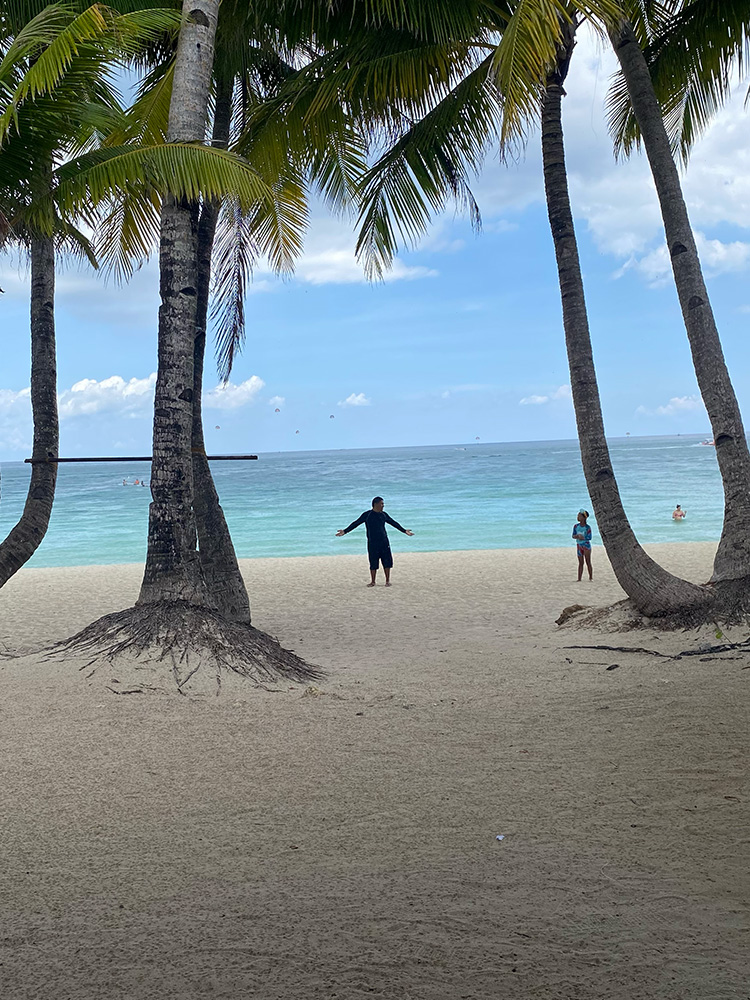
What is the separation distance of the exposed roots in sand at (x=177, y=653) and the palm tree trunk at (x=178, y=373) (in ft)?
0.77

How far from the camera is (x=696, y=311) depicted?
8.67 metres

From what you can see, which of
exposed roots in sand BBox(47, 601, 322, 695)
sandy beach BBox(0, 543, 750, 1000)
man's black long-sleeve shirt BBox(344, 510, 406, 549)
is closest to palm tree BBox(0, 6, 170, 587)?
exposed roots in sand BBox(47, 601, 322, 695)

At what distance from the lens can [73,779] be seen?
4699 mm

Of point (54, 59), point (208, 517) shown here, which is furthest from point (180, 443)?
point (54, 59)

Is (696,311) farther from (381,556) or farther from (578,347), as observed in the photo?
(381,556)

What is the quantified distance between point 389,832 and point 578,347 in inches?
255

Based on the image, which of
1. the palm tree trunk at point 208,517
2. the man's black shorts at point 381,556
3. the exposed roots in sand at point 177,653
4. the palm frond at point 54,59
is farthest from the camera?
the man's black shorts at point 381,556

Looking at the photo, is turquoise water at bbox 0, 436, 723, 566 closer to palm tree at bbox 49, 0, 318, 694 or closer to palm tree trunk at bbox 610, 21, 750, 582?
palm tree trunk at bbox 610, 21, 750, 582

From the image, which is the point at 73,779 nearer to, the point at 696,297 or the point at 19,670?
the point at 19,670

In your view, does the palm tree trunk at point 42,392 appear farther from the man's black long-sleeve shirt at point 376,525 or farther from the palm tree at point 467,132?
the man's black long-sleeve shirt at point 376,525

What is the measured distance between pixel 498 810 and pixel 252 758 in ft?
5.39

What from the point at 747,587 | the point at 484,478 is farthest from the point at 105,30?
the point at 484,478

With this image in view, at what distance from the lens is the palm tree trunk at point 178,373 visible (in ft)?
23.6

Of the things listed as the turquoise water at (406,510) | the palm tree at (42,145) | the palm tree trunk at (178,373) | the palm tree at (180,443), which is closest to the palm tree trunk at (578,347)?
the palm tree at (180,443)
